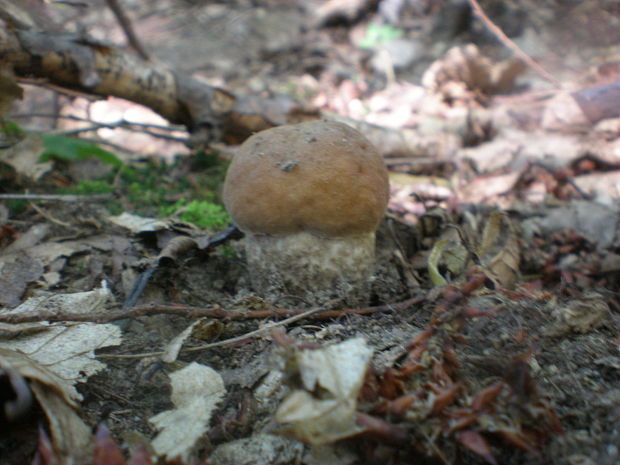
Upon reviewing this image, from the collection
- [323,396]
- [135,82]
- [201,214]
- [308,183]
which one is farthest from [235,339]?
[135,82]

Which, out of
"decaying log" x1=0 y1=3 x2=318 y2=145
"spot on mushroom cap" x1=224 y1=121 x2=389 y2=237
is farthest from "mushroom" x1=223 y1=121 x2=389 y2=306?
"decaying log" x1=0 y1=3 x2=318 y2=145

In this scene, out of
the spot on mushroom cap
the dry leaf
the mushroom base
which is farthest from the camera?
the mushroom base

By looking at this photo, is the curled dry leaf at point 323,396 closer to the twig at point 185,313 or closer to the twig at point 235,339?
the twig at point 235,339

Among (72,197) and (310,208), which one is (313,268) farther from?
(72,197)

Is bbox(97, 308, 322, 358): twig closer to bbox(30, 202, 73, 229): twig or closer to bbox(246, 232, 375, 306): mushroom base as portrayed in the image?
bbox(246, 232, 375, 306): mushroom base

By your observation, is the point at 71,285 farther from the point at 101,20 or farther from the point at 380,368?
the point at 101,20

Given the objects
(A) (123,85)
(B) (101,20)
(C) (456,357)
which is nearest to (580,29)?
(A) (123,85)

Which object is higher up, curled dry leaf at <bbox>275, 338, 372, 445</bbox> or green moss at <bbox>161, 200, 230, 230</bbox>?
curled dry leaf at <bbox>275, 338, 372, 445</bbox>
